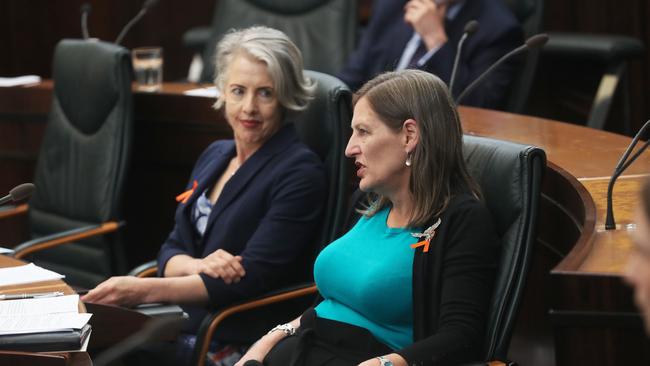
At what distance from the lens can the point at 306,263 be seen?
252 centimetres

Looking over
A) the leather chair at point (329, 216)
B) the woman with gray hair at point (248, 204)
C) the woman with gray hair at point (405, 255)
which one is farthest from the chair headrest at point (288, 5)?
the woman with gray hair at point (405, 255)

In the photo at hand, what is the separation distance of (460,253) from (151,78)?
6.83 feet

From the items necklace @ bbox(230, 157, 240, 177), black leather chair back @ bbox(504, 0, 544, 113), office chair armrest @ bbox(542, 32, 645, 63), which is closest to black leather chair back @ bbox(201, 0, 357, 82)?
black leather chair back @ bbox(504, 0, 544, 113)

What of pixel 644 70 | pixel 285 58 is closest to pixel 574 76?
pixel 644 70

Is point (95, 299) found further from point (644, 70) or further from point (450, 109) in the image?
point (644, 70)

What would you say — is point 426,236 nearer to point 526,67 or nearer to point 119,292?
point 119,292

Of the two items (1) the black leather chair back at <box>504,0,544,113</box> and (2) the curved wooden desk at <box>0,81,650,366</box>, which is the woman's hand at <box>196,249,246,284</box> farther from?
(1) the black leather chair back at <box>504,0,544,113</box>

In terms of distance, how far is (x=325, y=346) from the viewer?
2.02 metres

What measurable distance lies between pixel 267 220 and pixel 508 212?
0.67 metres

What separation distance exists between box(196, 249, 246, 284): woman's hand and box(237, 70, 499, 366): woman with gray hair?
329mm

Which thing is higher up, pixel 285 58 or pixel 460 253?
pixel 285 58

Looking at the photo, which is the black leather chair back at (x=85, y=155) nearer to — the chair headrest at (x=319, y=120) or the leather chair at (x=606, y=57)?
the chair headrest at (x=319, y=120)

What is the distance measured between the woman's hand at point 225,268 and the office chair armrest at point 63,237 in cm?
65

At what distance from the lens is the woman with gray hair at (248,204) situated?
2.41m
